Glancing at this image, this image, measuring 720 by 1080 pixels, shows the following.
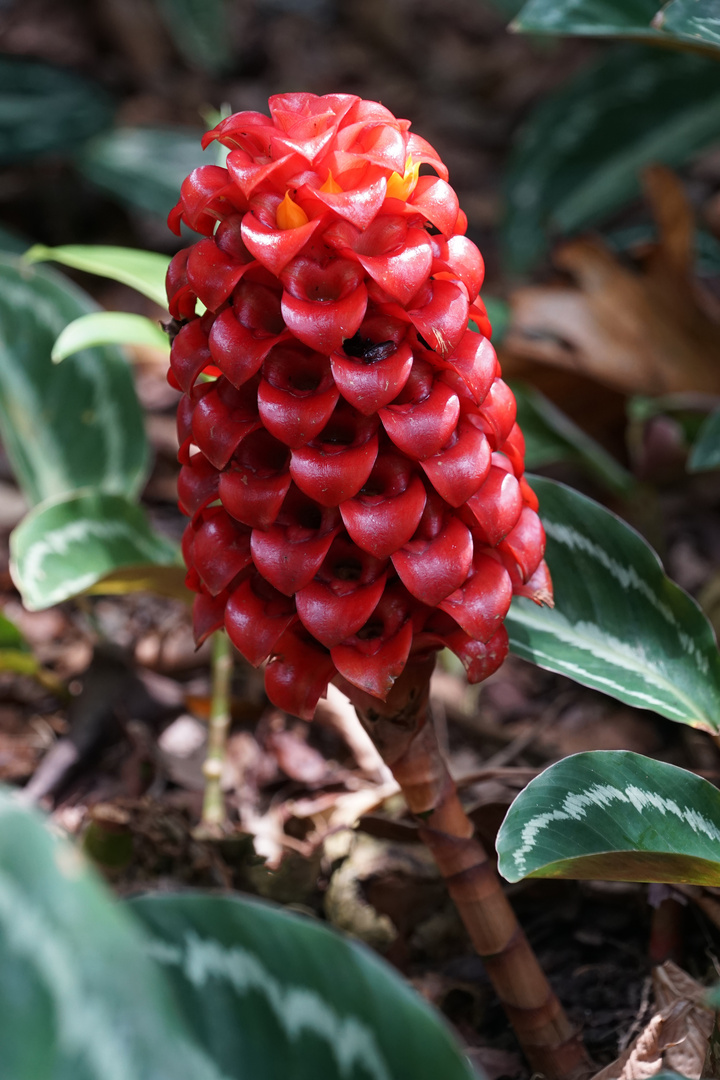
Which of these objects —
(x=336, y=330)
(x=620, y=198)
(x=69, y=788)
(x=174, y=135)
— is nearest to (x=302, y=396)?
(x=336, y=330)

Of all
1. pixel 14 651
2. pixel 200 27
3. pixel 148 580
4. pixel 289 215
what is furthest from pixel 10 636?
pixel 200 27

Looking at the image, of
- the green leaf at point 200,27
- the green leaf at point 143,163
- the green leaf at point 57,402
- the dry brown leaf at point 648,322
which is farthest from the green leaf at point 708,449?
the green leaf at point 200,27

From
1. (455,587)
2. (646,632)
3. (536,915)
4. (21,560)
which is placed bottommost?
(536,915)

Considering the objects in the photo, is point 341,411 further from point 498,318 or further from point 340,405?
point 498,318

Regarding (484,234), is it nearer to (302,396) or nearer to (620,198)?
(620,198)

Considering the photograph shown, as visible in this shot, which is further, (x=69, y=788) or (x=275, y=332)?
(x=69, y=788)

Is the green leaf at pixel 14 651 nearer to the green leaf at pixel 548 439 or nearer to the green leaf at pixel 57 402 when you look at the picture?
the green leaf at pixel 57 402

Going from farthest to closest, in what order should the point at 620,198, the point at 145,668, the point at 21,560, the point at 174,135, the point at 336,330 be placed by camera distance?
the point at 174,135
the point at 620,198
the point at 145,668
the point at 21,560
the point at 336,330
